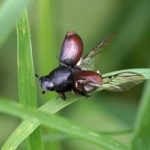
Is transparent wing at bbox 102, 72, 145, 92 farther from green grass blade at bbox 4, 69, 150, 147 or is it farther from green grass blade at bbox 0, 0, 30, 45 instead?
green grass blade at bbox 0, 0, 30, 45

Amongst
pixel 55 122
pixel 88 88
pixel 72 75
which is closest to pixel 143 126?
pixel 55 122

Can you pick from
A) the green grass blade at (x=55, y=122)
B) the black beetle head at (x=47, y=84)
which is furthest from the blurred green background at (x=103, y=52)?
the green grass blade at (x=55, y=122)

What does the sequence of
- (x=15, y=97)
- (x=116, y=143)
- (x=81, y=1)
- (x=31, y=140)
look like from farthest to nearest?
(x=81, y=1), (x=15, y=97), (x=31, y=140), (x=116, y=143)

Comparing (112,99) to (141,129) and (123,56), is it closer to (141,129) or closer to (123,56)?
(123,56)

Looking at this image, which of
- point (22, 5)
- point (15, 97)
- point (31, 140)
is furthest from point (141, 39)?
point (22, 5)

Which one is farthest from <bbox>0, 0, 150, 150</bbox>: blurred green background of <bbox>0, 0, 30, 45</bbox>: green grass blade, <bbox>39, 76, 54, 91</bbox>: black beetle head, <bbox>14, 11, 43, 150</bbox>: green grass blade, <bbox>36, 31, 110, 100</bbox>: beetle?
<bbox>0, 0, 30, 45</bbox>: green grass blade

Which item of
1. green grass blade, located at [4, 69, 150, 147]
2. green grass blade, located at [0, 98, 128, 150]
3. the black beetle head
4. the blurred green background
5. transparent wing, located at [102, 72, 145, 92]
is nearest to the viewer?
green grass blade, located at [0, 98, 128, 150]

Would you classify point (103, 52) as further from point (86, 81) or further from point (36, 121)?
point (36, 121)
